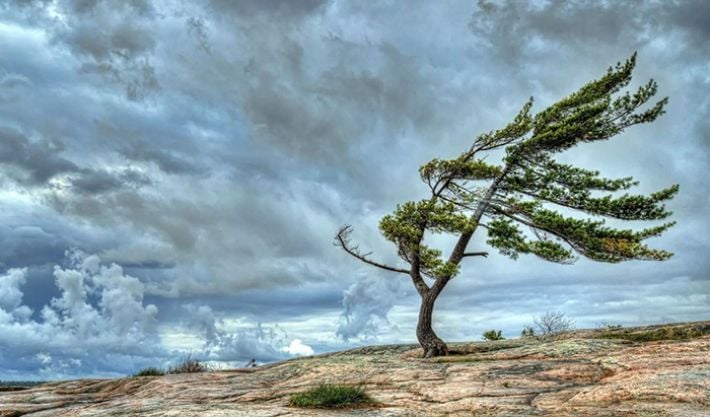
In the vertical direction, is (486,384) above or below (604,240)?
below

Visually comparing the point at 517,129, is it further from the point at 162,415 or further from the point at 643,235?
the point at 162,415

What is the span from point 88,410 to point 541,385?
1015 centimetres

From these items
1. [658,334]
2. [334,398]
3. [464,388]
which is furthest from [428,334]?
[334,398]

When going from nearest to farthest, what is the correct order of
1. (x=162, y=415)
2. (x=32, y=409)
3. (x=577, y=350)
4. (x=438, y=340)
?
(x=162, y=415) < (x=32, y=409) < (x=577, y=350) < (x=438, y=340)

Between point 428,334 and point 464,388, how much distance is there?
35.4ft

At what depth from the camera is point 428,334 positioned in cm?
2338

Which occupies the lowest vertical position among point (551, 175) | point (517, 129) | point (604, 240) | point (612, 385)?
point (612, 385)

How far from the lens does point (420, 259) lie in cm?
2450

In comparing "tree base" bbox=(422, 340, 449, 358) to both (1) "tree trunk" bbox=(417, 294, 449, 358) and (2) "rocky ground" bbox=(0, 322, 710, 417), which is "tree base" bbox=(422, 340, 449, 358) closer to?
(1) "tree trunk" bbox=(417, 294, 449, 358)

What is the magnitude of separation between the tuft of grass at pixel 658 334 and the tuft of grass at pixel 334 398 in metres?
13.2

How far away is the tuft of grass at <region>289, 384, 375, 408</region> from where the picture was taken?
1192 centimetres

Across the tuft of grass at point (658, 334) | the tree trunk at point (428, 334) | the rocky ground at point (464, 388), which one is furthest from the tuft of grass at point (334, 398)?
the tuft of grass at point (658, 334)

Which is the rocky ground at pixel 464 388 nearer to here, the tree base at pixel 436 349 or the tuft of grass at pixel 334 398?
the tuft of grass at pixel 334 398

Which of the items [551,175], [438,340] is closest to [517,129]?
[551,175]
